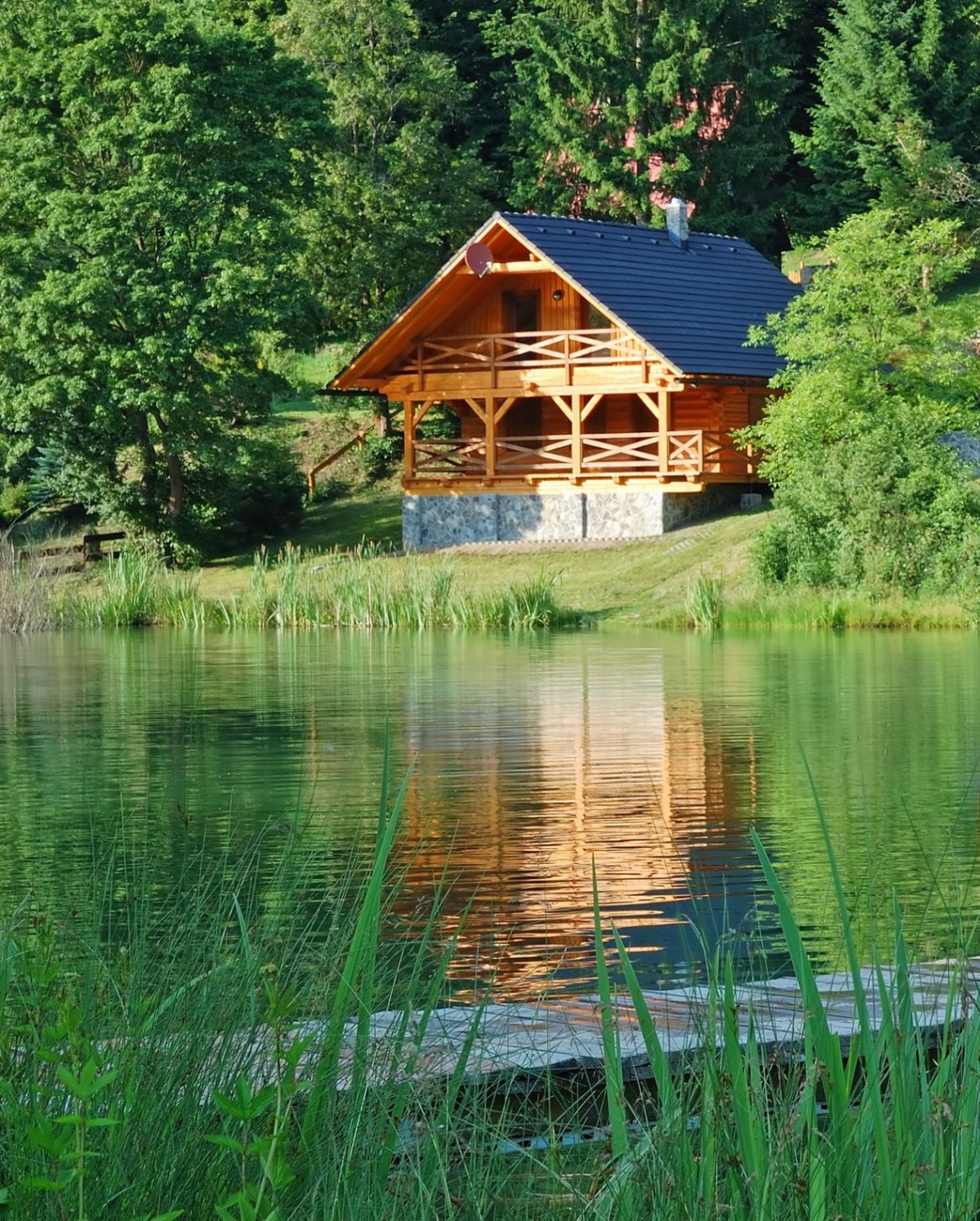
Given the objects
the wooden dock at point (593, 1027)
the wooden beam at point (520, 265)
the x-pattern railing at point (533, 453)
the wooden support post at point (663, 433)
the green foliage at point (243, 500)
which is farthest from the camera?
the green foliage at point (243, 500)

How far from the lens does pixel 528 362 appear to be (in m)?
37.0

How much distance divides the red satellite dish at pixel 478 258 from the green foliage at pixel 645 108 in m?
10.3

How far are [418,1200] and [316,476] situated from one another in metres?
39.8

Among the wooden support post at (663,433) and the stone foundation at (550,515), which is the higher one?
the wooden support post at (663,433)

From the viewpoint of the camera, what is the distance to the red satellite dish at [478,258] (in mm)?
35906

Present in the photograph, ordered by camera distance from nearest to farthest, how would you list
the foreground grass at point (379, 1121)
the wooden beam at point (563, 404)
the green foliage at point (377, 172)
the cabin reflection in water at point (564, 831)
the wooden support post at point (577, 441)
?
1. the foreground grass at point (379, 1121)
2. the cabin reflection in water at point (564, 831)
3. the wooden support post at point (577, 441)
4. the wooden beam at point (563, 404)
5. the green foliage at point (377, 172)

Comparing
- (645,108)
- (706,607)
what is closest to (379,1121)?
(706,607)

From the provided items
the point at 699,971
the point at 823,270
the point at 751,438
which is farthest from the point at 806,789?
the point at 751,438

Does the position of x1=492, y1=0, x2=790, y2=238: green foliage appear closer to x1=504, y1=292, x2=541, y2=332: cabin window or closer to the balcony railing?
x1=504, y1=292, x2=541, y2=332: cabin window

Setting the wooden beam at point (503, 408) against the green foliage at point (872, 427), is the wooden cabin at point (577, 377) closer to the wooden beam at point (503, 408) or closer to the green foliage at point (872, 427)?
the wooden beam at point (503, 408)

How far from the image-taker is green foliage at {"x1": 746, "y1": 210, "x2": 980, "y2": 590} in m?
27.1

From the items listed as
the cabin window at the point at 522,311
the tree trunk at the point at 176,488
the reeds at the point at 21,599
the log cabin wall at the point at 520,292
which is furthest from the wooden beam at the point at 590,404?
the reeds at the point at 21,599

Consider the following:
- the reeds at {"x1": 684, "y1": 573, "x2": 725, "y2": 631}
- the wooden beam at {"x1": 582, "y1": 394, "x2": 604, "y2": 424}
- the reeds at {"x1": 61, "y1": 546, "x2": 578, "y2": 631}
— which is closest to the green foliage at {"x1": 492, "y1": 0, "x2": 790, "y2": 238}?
the wooden beam at {"x1": 582, "y1": 394, "x2": 604, "y2": 424}

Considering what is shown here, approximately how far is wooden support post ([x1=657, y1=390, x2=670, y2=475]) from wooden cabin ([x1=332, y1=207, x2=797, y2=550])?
0.11 ft
